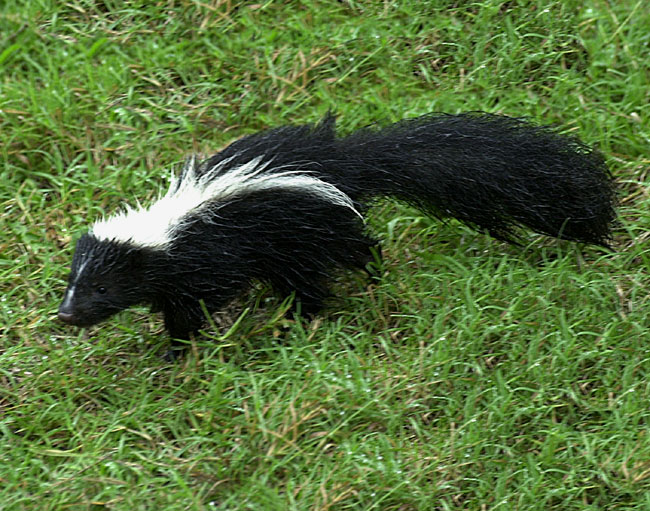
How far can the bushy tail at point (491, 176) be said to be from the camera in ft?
17.6

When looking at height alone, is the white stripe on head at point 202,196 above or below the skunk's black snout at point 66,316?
above

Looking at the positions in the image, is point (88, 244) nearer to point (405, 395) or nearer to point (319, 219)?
point (319, 219)

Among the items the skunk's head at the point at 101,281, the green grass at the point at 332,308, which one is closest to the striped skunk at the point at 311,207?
the skunk's head at the point at 101,281

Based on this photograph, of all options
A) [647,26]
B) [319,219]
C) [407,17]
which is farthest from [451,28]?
[319,219]

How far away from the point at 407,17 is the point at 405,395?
312cm

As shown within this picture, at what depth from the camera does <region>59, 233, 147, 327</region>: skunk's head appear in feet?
16.6

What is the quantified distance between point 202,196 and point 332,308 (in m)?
0.92

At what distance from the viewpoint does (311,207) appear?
527 cm

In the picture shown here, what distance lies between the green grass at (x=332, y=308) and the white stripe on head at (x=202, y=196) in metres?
0.59

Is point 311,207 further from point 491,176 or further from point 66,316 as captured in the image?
point 66,316

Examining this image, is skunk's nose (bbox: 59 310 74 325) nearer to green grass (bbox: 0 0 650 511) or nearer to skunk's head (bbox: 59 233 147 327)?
skunk's head (bbox: 59 233 147 327)

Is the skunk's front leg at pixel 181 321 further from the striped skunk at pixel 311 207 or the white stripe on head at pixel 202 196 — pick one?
the white stripe on head at pixel 202 196

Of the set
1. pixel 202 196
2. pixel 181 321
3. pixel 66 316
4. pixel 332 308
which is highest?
pixel 202 196

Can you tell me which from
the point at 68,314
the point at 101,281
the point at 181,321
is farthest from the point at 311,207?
the point at 68,314
